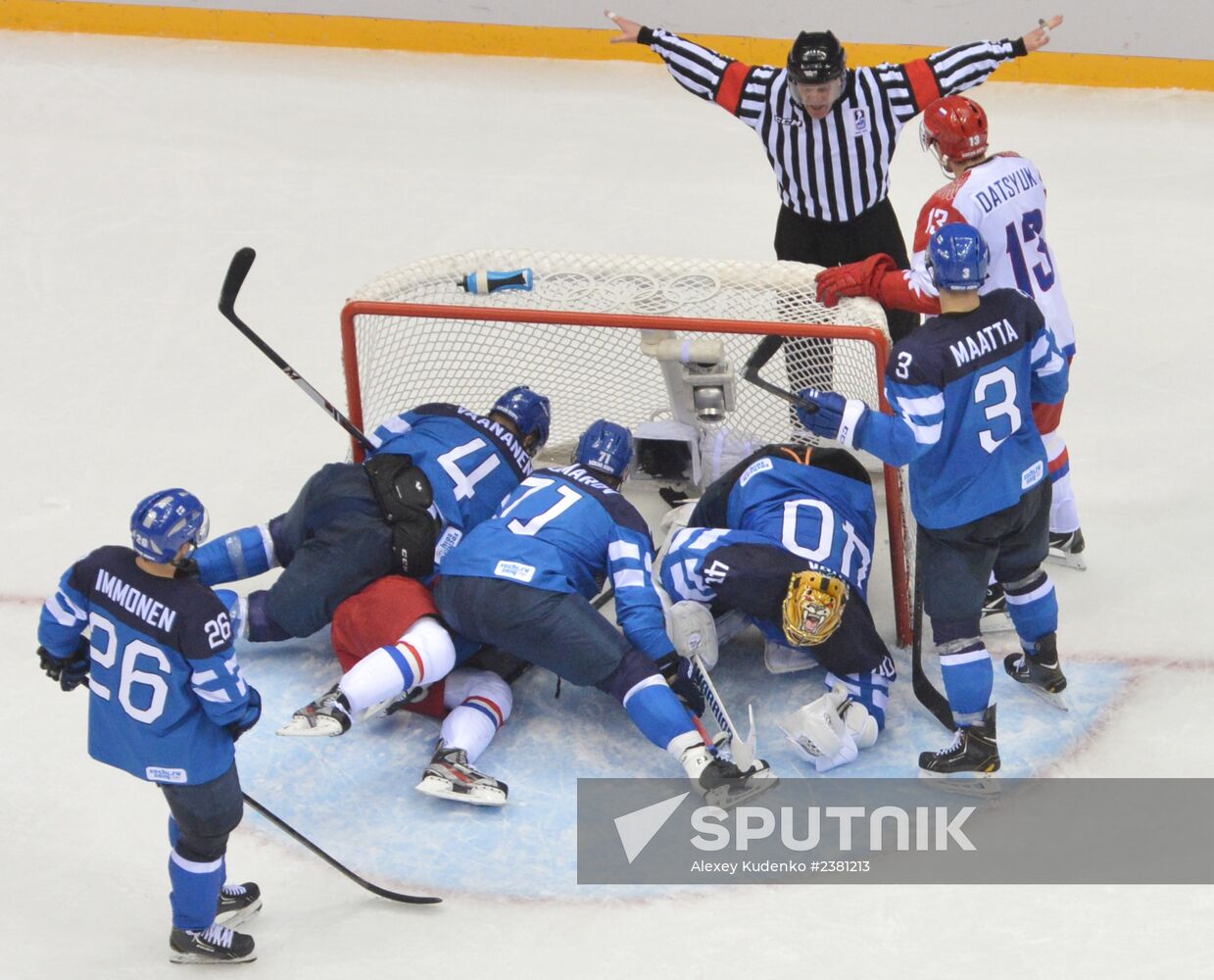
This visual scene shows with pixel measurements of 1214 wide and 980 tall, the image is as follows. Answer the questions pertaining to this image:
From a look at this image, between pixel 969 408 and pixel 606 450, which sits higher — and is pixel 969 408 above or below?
above

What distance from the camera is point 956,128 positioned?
4.45 metres

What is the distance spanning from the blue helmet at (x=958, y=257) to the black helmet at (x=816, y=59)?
1.25 metres

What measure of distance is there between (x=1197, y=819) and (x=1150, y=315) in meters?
2.64

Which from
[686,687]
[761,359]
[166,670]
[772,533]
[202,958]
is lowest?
[202,958]

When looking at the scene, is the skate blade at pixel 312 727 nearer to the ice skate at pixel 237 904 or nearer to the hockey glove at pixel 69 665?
the ice skate at pixel 237 904

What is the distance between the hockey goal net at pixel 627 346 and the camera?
4602 mm

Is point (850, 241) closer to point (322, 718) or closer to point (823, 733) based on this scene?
point (823, 733)

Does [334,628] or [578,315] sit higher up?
[578,315]

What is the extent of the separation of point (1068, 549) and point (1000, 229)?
0.97 metres

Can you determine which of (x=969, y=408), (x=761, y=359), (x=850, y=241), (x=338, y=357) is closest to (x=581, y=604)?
(x=761, y=359)

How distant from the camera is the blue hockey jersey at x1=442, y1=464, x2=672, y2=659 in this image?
4.14 m

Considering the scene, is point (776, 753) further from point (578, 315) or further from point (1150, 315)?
point (1150, 315)

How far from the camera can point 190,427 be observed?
5.58 metres

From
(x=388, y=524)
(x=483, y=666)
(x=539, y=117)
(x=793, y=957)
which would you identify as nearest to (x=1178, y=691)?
(x=793, y=957)
